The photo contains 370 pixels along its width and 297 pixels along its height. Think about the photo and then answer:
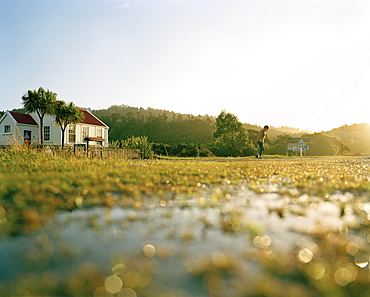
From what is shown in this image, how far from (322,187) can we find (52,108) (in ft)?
97.5

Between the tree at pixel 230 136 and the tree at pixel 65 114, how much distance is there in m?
15.8

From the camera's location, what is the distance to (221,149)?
32.4 metres

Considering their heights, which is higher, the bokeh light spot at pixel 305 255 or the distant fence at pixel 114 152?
the distant fence at pixel 114 152

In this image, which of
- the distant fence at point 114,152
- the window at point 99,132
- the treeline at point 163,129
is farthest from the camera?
the treeline at point 163,129

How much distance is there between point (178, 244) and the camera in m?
2.08

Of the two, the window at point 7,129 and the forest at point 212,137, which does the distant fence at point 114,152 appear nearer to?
the forest at point 212,137

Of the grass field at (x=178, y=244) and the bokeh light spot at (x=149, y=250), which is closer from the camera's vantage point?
the grass field at (x=178, y=244)

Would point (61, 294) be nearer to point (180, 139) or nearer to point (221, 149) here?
point (221, 149)

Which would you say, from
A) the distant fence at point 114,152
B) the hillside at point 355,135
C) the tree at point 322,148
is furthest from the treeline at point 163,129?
the hillside at point 355,135

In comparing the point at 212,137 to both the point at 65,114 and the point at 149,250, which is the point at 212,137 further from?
the point at 149,250

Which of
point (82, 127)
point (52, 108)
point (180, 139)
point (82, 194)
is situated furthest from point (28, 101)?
point (82, 194)

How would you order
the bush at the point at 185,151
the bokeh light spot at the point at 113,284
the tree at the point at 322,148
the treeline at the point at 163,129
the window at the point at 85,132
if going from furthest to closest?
the treeline at the point at 163,129 → the tree at the point at 322,148 → the window at the point at 85,132 → the bush at the point at 185,151 → the bokeh light spot at the point at 113,284

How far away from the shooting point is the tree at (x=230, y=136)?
106 feet

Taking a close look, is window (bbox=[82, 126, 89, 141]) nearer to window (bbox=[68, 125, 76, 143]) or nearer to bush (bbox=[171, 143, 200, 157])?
window (bbox=[68, 125, 76, 143])
